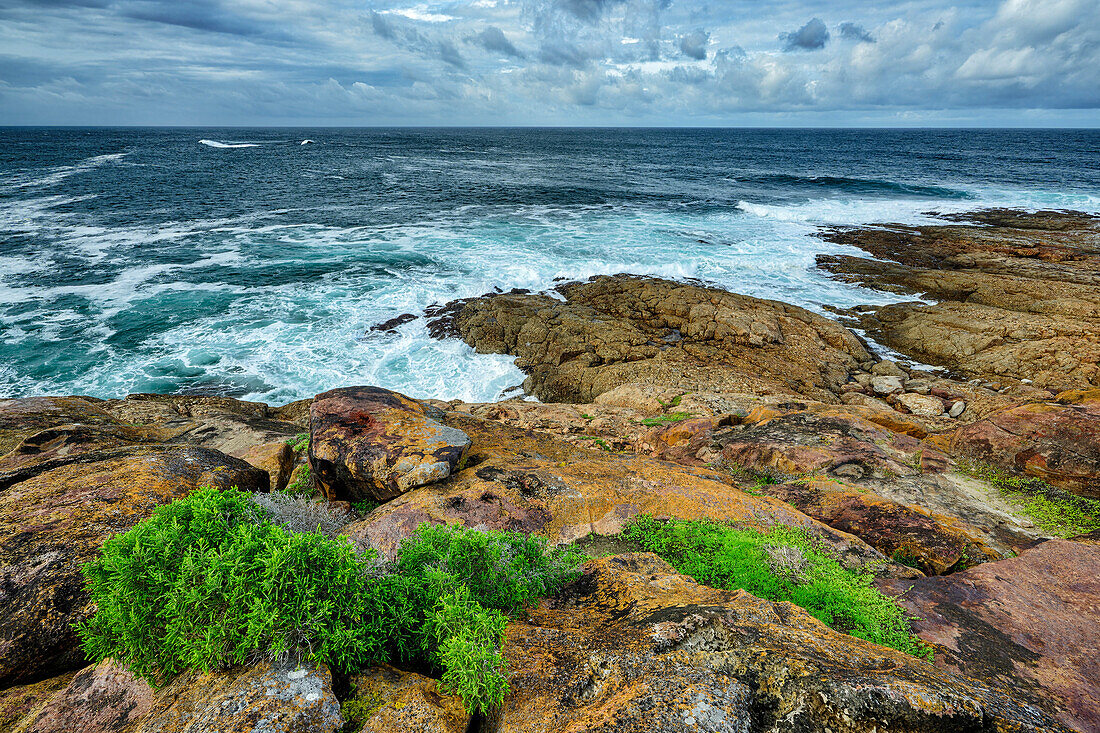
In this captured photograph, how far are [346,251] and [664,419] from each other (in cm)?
2653

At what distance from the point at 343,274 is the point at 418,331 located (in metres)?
9.42

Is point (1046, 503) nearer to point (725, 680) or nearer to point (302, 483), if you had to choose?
point (725, 680)

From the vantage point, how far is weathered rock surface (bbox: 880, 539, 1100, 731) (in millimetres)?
4062

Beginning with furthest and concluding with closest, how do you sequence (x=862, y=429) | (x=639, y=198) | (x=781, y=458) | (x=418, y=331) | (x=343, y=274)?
(x=639, y=198) < (x=343, y=274) < (x=418, y=331) < (x=862, y=429) < (x=781, y=458)

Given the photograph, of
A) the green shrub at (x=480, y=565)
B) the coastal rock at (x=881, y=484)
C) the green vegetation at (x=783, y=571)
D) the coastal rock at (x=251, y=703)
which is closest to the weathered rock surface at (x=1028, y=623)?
the green vegetation at (x=783, y=571)

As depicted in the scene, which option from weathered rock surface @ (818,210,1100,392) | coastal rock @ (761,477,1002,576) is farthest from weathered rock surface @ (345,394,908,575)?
weathered rock surface @ (818,210,1100,392)

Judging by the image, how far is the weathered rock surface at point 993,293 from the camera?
55.7 ft

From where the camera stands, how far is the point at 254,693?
2.94 meters

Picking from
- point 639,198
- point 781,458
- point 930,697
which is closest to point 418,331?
point 781,458

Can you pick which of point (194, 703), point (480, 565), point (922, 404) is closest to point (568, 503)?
point (480, 565)

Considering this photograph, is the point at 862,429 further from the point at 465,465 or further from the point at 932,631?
the point at 465,465

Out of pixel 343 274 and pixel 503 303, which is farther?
pixel 343 274

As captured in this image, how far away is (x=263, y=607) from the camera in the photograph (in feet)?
10.2

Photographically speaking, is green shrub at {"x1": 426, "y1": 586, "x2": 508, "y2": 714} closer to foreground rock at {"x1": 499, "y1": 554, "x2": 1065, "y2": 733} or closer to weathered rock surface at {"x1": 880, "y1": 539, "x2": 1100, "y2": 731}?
foreground rock at {"x1": 499, "y1": 554, "x2": 1065, "y2": 733}
